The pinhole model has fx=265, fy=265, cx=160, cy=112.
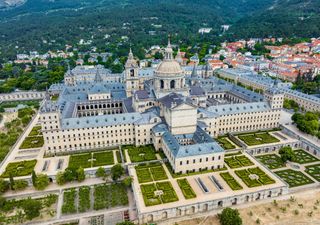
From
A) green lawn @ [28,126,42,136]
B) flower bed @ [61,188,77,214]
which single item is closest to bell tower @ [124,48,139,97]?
green lawn @ [28,126,42,136]

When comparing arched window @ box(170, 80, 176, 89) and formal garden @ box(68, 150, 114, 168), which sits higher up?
arched window @ box(170, 80, 176, 89)

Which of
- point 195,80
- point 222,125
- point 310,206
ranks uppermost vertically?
point 195,80

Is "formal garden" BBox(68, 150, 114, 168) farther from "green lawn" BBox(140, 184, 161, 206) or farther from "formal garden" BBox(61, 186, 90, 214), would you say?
"green lawn" BBox(140, 184, 161, 206)

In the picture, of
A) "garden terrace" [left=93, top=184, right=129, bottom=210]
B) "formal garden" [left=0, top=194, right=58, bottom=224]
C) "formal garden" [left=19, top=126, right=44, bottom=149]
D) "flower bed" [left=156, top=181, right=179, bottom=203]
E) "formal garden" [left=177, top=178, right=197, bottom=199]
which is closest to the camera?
"formal garden" [left=0, top=194, right=58, bottom=224]

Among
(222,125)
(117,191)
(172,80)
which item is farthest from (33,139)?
(222,125)

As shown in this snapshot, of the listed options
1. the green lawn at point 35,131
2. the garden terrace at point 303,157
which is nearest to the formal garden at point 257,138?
the garden terrace at point 303,157

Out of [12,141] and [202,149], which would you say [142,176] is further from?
[12,141]
